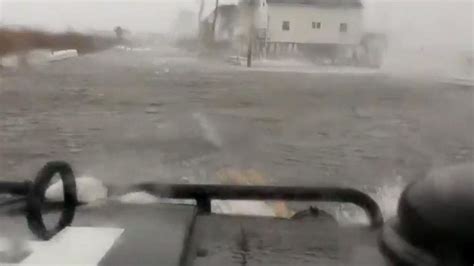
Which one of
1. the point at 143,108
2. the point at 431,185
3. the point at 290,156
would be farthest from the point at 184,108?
the point at 431,185

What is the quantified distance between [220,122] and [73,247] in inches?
21.6

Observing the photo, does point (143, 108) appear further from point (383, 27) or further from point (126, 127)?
point (383, 27)

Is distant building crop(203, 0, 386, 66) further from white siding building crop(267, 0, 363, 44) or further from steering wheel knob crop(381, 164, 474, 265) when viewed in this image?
steering wheel knob crop(381, 164, 474, 265)

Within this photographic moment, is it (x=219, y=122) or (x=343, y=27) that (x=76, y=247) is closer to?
(x=219, y=122)

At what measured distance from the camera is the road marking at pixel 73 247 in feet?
2.61

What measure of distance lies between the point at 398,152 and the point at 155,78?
1.61 feet

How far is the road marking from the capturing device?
0.80 m

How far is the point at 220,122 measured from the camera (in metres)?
1.34

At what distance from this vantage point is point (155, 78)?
4.40ft

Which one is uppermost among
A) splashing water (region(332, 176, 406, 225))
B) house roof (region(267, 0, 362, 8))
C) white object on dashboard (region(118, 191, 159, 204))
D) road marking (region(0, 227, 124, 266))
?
house roof (region(267, 0, 362, 8))

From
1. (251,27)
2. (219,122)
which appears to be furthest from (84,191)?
(251,27)

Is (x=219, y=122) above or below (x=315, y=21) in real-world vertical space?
below

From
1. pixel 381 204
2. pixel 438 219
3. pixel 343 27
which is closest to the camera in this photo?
pixel 438 219

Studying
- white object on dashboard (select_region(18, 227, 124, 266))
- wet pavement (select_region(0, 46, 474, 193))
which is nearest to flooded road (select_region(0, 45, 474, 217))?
wet pavement (select_region(0, 46, 474, 193))
